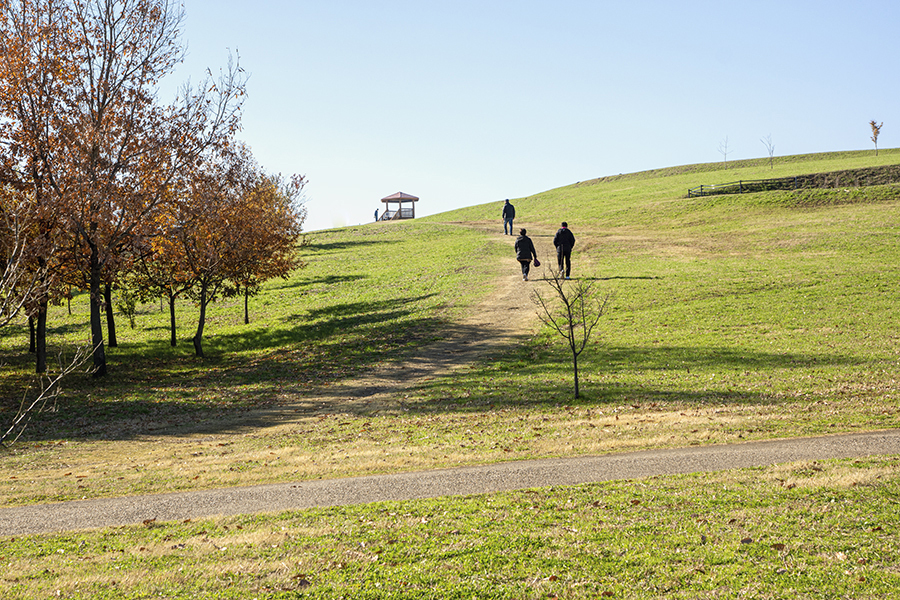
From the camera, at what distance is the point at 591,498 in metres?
9.22

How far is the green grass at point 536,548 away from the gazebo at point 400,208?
7619 centimetres

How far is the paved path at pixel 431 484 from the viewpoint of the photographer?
31.9ft

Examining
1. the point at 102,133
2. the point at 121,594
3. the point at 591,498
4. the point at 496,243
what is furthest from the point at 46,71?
the point at 496,243

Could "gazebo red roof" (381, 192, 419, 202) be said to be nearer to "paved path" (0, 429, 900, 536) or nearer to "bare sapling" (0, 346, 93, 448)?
"bare sapling" (0, 346, 93, 448)

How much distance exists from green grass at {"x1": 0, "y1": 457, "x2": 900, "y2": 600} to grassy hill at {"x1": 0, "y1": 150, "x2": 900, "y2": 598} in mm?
74

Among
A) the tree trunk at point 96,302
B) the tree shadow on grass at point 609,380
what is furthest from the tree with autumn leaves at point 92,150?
the tree shadow on grass at point 609,380

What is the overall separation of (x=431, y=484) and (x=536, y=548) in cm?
302

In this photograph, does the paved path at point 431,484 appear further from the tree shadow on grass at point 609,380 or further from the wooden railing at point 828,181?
the wooden railing at point 828,181

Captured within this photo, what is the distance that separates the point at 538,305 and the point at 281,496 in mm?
19323

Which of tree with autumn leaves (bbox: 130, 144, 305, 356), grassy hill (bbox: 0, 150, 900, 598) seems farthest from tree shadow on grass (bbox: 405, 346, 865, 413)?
tree with autumn leaves (bbox: 130, 144, 305, 356)

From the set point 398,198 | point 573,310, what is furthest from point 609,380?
point 398,198

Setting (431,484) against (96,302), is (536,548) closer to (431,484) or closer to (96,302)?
(431,484)

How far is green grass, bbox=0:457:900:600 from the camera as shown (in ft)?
22.1

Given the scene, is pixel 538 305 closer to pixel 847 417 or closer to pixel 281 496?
pixel 847 417
